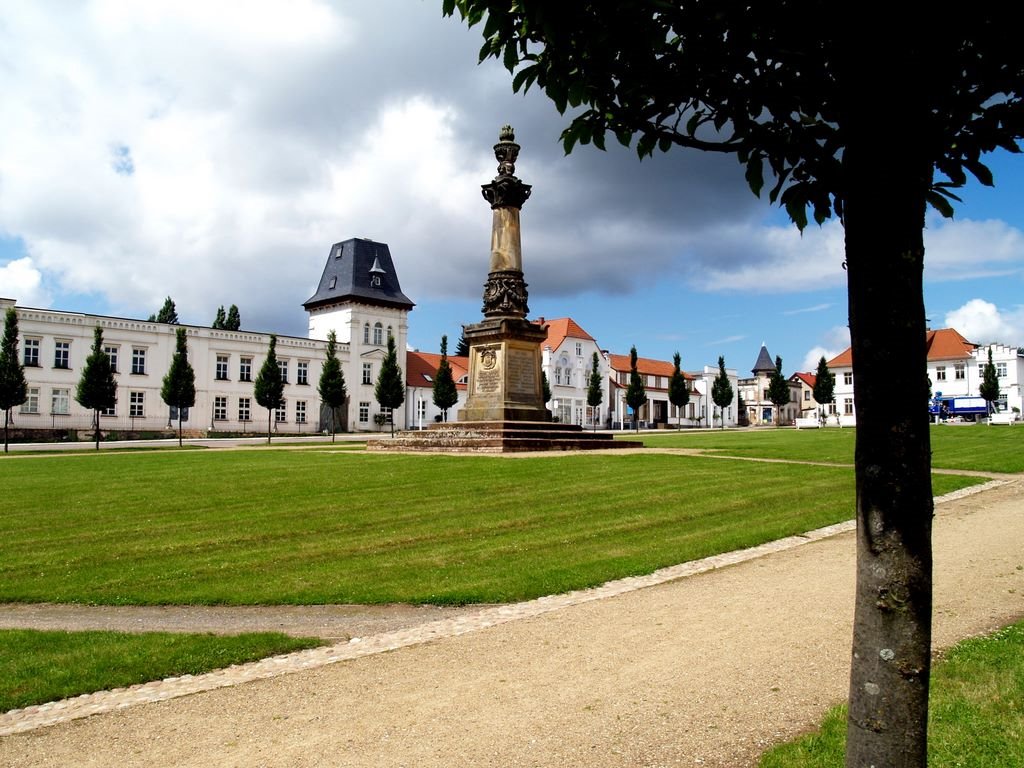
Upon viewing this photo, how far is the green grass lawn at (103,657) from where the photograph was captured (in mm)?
6074

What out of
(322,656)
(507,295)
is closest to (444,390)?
(507,295)

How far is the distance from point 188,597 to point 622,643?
5272mm

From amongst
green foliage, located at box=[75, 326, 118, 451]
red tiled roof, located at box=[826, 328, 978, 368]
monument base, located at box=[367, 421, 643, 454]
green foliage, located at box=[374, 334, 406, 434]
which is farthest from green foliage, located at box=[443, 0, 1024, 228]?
red tiled roof, located at box=[826, 328, 978, 368]

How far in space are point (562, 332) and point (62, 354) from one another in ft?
159

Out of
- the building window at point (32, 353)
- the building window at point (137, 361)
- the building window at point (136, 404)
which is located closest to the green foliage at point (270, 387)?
the building window at point (136, 404)

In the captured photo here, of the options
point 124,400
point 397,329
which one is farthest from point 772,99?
point 397,329

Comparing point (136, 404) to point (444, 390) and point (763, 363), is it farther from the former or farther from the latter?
point (763, 363)

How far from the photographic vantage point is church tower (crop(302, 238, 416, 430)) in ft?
244

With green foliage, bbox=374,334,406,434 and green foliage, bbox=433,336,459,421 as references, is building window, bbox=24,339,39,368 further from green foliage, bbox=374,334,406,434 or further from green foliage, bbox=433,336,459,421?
green foliage, bbox=433,336,459,421

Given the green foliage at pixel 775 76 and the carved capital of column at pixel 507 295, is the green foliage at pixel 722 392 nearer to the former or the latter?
the carved capital of column at pixel 507 295

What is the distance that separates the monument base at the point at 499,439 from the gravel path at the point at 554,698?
15918 mm

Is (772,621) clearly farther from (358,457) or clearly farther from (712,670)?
(358,457)

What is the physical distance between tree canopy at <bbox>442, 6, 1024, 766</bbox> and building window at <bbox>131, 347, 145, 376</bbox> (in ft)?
213

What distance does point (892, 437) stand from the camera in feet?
9.01
